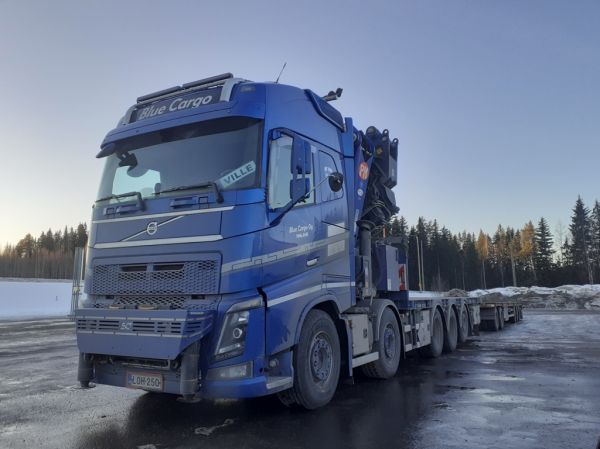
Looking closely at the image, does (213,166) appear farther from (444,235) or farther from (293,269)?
(444,235)

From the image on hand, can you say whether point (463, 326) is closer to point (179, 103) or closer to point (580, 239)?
point (179, 103)

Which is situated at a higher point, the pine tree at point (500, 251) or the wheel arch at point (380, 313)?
the pine tree at point (500, 251)

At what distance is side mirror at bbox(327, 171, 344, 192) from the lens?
6449 mm

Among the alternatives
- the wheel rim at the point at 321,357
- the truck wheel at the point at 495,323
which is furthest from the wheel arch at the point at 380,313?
the truck wheel at the point at 495,323

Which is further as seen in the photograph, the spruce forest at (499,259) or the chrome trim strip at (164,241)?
the spruce forest at (499,259)

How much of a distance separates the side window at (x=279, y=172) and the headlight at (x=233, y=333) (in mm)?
1232

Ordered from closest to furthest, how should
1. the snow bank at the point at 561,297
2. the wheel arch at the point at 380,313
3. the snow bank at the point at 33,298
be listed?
the wheel arch at the point at 380,313
the snow bank at the point at 33,298
the snow bank at the point at 561,297

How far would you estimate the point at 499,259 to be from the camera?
3529 inches

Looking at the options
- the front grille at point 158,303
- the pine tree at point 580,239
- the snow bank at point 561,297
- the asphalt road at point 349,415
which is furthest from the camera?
the pine tree at point 580,239

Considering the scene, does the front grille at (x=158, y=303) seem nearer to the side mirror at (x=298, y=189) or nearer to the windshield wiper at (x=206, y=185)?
the windshield wiper at (x=206, y=185)

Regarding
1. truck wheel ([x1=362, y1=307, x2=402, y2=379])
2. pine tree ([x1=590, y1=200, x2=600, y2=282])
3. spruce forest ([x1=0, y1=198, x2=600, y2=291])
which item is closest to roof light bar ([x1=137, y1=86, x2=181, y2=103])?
truck wheel ([x1=362, y1=307, x2=402, y2=379])

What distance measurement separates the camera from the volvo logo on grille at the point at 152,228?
17.5 ft

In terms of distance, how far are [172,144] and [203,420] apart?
10.8ft

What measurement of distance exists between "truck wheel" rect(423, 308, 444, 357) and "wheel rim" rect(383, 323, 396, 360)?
2.90m
